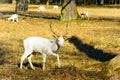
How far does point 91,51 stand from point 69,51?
35.6 inches

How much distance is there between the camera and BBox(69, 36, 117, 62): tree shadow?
14914mm

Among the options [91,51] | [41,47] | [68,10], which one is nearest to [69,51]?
[91,51]

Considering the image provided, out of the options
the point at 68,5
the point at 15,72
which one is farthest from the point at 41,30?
the point at 15,72

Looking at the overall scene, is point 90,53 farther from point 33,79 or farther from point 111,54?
point 33,79

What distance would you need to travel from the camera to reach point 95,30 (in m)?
22.8

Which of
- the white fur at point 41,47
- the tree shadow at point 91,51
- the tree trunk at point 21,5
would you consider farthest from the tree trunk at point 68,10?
the white fur at point 41,47

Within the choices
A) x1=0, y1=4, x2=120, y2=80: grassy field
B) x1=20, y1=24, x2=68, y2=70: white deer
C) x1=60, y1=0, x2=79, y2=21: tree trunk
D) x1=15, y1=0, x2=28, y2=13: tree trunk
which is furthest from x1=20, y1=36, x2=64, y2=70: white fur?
x1=15, y1=0, x2=28, y2=13: tree trunk

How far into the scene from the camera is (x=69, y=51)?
16.4m

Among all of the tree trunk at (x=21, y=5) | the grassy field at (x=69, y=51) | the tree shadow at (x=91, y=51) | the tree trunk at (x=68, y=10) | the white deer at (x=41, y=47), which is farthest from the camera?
the tree trunk at (x=21, y=5)

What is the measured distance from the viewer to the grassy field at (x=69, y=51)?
37.3 ft

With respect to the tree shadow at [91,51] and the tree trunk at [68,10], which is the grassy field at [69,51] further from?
the tree trunk at [68,10]

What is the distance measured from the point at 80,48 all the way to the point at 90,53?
1.35 meters

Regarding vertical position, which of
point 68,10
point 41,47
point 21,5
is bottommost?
point 21,5

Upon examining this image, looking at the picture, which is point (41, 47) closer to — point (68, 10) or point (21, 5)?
point (68, 10)
